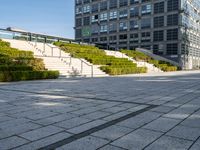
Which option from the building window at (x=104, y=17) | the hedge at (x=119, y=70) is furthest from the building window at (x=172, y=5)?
the hedge at (x=119, y=70)

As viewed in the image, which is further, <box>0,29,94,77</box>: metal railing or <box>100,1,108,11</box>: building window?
<box>100,1,108,11</box>: building window

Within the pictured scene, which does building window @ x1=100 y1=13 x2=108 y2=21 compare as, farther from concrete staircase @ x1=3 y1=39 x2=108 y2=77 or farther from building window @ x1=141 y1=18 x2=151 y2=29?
concrete staircase @ x1=3 y1=39 x2=108 y2=77

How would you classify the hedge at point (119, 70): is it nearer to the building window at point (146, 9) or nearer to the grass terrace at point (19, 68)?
the grass terrace at point (19, 68)

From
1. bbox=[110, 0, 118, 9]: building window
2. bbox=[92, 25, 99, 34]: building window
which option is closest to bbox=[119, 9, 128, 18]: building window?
bbox=[110, 0, 118, 9]: building window

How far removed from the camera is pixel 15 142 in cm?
430

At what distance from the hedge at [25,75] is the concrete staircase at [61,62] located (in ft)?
6.63

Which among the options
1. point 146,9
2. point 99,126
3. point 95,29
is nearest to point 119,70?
point 99,126

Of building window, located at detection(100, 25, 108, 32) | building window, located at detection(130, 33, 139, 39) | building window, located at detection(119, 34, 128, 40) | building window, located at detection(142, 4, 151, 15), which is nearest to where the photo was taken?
building window, located at detection(142, 4, 151, 15)

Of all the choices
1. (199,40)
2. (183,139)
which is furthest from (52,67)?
(199,40)

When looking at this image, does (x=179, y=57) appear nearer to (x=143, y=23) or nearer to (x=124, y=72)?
(x=143, y=23)

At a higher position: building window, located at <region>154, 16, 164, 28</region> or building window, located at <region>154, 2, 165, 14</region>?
building window, located at <region>154, 2, 165, 14</region>

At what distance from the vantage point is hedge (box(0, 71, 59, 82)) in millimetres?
16266

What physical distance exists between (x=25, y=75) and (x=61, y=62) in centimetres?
773

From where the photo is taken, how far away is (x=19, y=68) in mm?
18031
